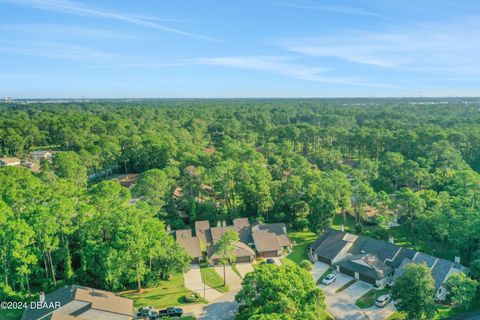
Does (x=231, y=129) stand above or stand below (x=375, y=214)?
above

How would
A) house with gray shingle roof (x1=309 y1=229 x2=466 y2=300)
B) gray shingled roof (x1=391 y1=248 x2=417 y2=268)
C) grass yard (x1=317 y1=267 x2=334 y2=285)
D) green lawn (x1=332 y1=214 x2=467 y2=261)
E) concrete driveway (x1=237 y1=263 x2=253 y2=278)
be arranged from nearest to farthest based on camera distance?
house with gray shingle roof (x1=309 y1=229 x2=466 y2=300) → grass yard (x1=317 y1=267 x2=334 y2=285) → gray shingled roof (x1=391 y1=248 x2=417 y2=268) → concrete driveway (x1=237 y1=263 x2=253 y2=278) → green lawn (x1=332 y1=214 x2=467 y2=261)

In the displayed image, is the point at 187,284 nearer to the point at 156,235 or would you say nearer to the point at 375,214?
the point at 156,235

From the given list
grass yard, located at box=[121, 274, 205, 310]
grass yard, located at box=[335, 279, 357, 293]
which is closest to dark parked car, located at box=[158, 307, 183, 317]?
grass yard, located at box=[121, 274, 205, 310]

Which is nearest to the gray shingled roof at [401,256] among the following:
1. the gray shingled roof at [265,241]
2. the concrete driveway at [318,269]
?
the concrete driveway at [318,269]

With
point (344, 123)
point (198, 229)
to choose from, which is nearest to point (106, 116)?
point (344, 123)

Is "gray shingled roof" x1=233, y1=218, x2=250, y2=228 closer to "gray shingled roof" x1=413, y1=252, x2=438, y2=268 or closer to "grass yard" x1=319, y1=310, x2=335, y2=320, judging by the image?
"grass yard" x1=319, y1=310, x2=335, y2=320
